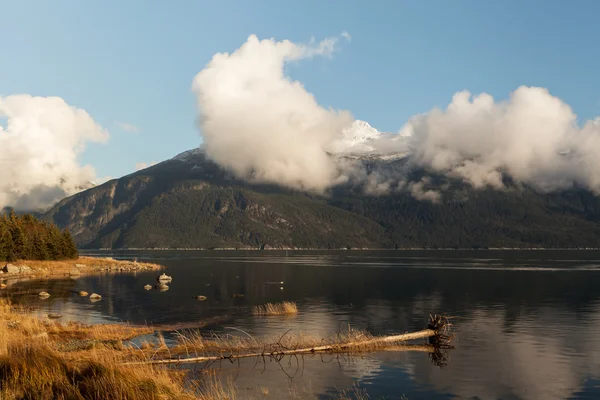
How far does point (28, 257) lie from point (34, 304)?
8911 cm

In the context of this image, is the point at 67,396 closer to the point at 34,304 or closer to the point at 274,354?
the point at 274,354

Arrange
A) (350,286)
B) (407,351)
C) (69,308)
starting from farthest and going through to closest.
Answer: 1. (350,286)
2. (69,308)
3. (407,351)

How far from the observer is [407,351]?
49.1 metres

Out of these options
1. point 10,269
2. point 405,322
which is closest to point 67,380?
point 405,322

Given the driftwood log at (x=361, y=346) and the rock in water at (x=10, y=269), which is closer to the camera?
the driftwood log at (x=361, y=346)

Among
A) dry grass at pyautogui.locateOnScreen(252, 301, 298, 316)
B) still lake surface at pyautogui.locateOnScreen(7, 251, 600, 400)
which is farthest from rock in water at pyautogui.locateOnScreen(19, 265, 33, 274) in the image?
dry grass at pyautogui.locateOnScreen(252, 301, 298, 316)

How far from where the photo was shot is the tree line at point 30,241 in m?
154

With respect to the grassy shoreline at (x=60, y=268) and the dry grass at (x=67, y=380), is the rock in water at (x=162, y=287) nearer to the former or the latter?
the grassy shoreline at (x=60, y=268)

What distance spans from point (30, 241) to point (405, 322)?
A: 13107 centimetres

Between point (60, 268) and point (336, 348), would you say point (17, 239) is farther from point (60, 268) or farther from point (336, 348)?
point (336, 348)

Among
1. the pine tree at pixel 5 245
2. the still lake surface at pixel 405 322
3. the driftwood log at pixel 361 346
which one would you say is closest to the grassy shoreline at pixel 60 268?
the pine tree at pixel 5 245

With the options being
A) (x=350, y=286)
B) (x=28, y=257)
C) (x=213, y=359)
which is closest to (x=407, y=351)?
(x=213, y=359)

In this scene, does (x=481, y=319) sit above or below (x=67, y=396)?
below

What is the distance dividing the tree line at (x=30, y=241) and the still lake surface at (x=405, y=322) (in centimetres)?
3077
